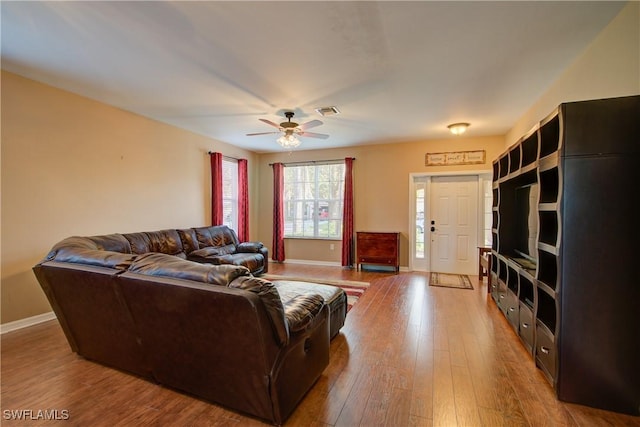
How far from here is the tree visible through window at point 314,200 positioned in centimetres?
638

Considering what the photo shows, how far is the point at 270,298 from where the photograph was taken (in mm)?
1502

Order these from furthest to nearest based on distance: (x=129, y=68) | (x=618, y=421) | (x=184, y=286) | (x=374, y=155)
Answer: (x=374, y=155) < (x=129, y=68) < (x=618, y=421) < (x=184, y=286)

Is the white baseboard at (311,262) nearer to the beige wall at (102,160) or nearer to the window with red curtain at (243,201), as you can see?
the window with red curtain at (243,201)

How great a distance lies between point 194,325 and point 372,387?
1316 millimetres

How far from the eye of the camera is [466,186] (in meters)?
5.49

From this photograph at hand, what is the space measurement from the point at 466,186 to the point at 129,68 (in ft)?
18.0

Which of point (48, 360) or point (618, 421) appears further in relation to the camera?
point (48, 360)

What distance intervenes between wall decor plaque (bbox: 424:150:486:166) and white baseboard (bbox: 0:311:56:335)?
6.18 m

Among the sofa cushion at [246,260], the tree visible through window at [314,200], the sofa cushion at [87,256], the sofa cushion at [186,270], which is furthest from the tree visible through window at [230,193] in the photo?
the sofa cushion at [186,270]

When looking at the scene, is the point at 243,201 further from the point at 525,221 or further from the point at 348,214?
the point at 525,221

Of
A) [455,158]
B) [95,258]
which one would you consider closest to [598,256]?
[95,258]

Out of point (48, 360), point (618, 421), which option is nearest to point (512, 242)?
point (618, 421)

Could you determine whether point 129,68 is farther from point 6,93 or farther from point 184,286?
point 184,286

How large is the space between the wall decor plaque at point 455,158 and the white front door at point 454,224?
277 millimetres
